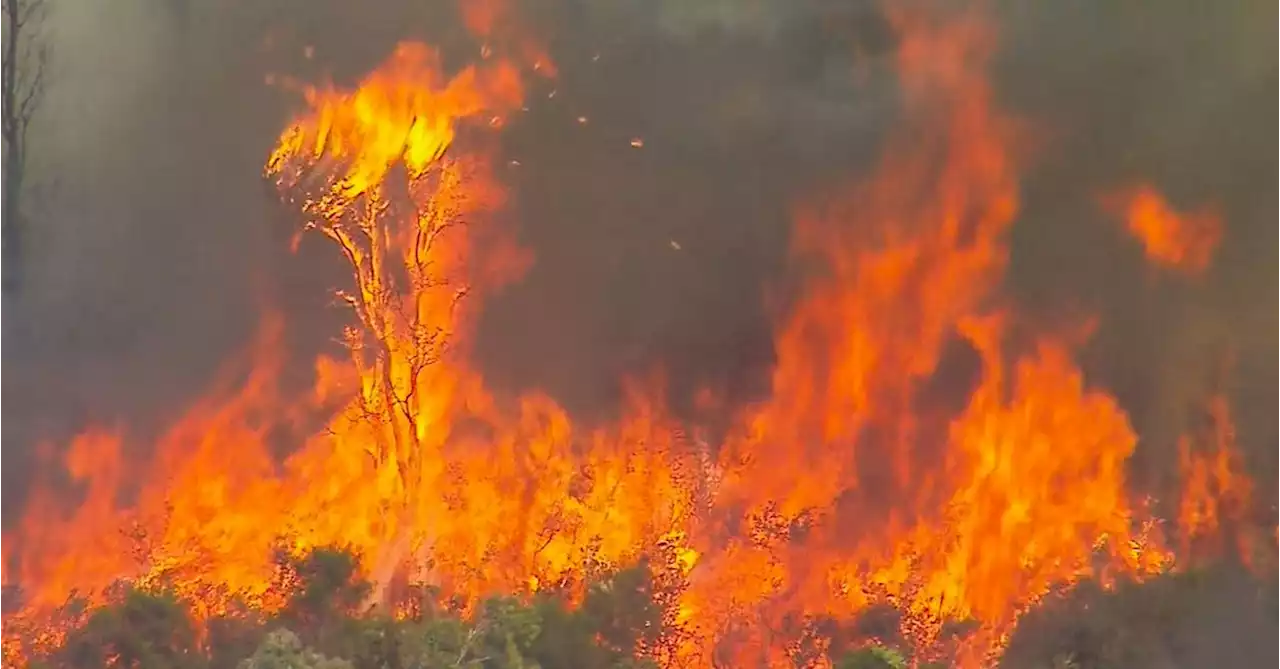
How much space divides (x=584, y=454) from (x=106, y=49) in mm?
2262

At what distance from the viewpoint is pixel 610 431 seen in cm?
413

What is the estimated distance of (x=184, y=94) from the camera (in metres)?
4.18

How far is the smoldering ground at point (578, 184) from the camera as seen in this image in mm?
4059

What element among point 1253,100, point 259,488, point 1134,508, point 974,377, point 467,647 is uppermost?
point 1253,100

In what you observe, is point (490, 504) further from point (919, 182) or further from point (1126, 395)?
point (1126, 395)

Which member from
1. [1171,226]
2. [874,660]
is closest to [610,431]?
[874,660]

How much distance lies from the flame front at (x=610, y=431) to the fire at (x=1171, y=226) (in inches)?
0.7

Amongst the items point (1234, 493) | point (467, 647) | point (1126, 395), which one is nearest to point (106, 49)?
point (467, 647)

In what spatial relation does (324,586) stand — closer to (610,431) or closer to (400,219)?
(610,431)

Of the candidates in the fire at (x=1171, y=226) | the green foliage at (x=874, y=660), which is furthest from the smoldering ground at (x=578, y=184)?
the green foliage at (x=874, y=660)

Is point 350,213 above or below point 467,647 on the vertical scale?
above

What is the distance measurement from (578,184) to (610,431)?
88cm

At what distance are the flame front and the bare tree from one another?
27.8 inches

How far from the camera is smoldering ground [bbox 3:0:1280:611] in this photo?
4059mm
